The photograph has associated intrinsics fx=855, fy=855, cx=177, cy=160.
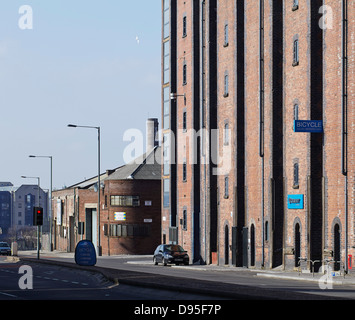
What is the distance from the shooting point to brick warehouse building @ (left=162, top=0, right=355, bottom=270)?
153 ft

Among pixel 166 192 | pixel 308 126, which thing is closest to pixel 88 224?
pixel 166 192

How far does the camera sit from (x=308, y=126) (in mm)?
46938

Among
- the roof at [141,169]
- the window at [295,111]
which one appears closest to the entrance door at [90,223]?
the roof at [141,169]

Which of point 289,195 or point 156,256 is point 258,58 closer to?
point 289,195

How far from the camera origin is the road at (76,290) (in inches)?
1007

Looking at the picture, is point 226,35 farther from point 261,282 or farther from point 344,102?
point 261,282

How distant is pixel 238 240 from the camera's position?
5866 centimetres

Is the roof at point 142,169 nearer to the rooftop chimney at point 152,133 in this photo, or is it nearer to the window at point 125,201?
the window at point 125,201

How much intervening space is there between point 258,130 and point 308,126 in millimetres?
8778

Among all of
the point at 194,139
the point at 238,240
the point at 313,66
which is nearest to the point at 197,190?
the point at 194,139

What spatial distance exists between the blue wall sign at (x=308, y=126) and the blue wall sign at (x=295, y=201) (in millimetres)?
4449

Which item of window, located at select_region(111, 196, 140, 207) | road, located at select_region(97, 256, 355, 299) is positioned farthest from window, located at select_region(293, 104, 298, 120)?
window, located at select_region(111, 196, 140, 207)

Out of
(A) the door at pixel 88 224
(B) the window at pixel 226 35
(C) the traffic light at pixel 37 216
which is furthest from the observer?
(A) the door at pixel 88 224

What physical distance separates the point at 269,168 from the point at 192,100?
1428 cm
